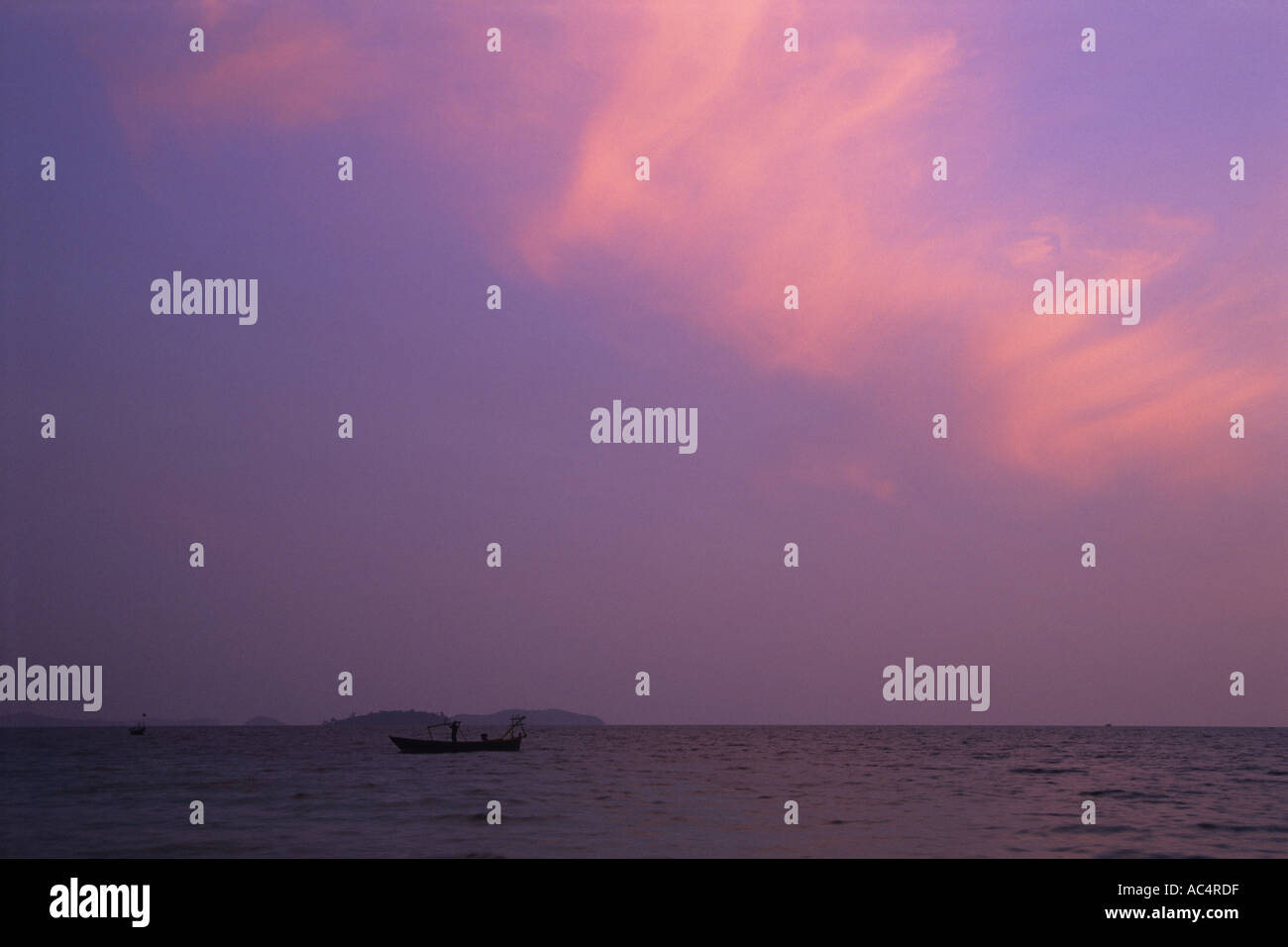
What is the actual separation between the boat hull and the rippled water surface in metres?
2.43

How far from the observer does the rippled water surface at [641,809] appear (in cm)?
3319

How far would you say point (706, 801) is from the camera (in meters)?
48.7

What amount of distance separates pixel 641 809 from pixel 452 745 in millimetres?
45787

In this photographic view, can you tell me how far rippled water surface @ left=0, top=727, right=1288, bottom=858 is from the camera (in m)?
33.2

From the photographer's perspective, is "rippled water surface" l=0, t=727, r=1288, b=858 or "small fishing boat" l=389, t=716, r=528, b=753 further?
"small fishing boat" l=389, t=716, r=528, b=753

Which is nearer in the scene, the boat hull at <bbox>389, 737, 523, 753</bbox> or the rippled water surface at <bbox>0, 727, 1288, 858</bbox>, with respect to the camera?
the rippled water surface at <bbox>0, 727, 1288, 858</bbox>

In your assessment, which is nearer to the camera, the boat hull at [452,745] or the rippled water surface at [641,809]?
the rippled water surface at [641,809]

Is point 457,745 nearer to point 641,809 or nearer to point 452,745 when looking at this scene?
point 452,745

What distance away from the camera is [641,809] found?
43.8m

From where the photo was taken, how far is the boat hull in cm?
8631

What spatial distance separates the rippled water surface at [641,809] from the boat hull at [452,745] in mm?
2430

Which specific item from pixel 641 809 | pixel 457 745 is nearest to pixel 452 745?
pixel 457 745

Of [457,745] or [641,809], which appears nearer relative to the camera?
[641,809]

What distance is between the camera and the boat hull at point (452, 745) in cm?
8631
